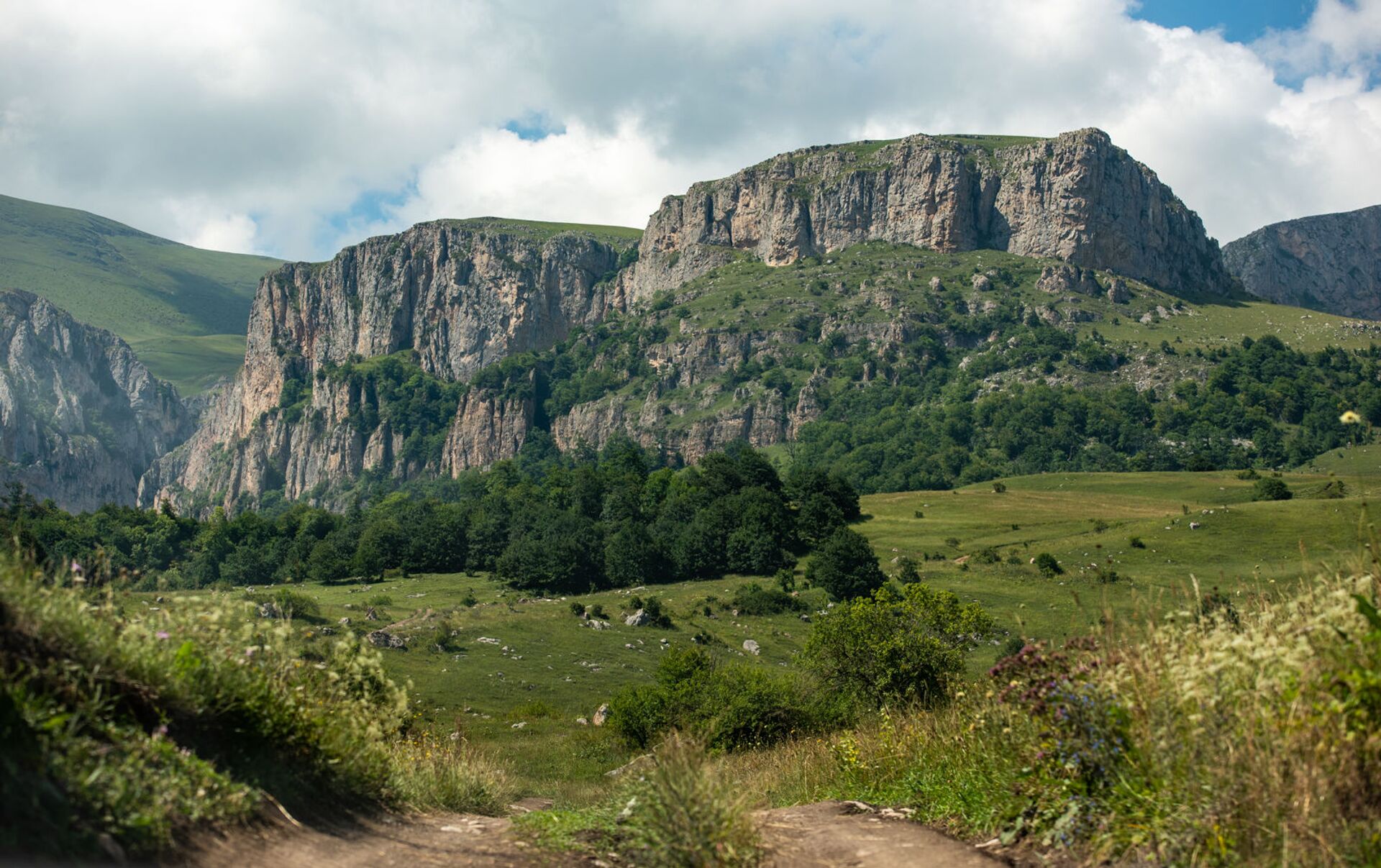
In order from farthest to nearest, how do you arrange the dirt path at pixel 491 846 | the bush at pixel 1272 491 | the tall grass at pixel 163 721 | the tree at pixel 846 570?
the bush at pixel 1272 491
the tree at pixel 846 570
the dirt path at pixel 491 846
the tall grass at pixel 163 721

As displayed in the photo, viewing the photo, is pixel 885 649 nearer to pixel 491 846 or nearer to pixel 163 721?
pixel 491 846

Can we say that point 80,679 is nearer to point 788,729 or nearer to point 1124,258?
point 788,729

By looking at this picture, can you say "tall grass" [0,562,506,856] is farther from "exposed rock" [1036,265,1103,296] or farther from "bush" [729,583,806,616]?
"exposed rock" [1036,265,1103,296]

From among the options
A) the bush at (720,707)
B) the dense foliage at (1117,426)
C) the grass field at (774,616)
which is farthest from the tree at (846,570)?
the dense foliage at (1117,426)

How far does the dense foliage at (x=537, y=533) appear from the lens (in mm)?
78375

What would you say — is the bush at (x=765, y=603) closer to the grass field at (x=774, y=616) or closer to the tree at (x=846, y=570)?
the grass field at (x=774, y=616)

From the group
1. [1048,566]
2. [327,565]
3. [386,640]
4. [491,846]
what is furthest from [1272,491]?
[491,846]

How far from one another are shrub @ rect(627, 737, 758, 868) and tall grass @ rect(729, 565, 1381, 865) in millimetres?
1953

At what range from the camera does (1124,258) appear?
196875 millimetres

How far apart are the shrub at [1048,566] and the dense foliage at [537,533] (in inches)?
767

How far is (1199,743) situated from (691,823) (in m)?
2.97

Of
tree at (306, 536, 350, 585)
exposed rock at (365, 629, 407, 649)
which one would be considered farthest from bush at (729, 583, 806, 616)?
tree at (306, 536, 350, 585)

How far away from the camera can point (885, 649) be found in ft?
72.3

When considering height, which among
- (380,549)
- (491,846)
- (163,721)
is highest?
(163,721)
